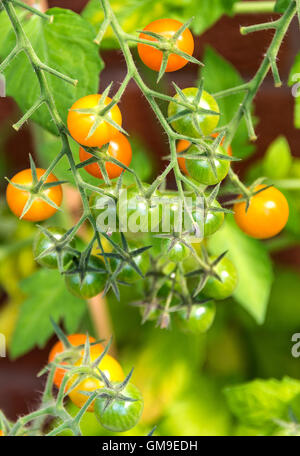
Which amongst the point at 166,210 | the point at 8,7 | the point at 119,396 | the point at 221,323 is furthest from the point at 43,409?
the point at 221,323

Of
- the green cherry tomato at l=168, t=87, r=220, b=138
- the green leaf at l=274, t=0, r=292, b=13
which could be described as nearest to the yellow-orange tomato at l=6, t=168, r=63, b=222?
the green cherry tomato at l=168, t=87, r=220, b=138

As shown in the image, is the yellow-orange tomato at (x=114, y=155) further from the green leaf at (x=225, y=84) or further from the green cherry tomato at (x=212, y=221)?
the green leaf at (x=225, y=84)

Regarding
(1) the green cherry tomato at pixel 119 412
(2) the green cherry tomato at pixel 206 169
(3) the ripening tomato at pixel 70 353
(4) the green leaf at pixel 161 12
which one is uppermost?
(4) the green leaf at pixel 161 12

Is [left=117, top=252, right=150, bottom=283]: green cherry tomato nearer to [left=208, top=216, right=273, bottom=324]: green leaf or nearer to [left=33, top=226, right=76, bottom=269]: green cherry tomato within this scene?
[left=33, top=226, right=76, bottom=269]: green cherry tomato

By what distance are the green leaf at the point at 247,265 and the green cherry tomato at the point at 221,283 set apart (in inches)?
4.0

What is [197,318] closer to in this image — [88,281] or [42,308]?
[88,281]

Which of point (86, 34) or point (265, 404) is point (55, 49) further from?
point (265, 404)

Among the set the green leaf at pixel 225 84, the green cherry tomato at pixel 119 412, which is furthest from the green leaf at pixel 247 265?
Answer: the green cherry tomato at pixel 119 412

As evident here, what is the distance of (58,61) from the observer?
43cm

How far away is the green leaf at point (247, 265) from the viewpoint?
539 mm

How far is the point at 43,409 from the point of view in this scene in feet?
1.26

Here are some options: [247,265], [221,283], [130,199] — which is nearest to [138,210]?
[130,199]
